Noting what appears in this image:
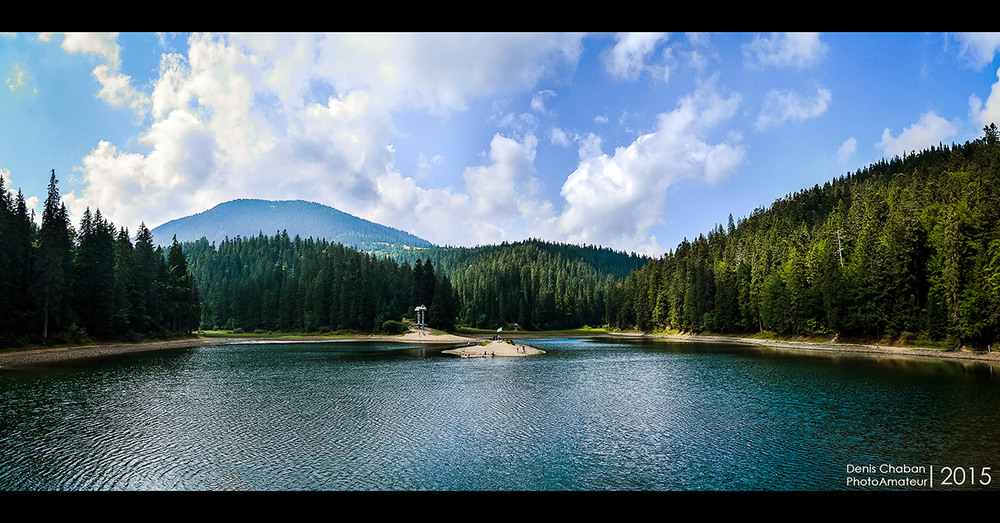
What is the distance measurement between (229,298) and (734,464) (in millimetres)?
169512

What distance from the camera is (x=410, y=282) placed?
149 metres

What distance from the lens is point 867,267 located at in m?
72.9

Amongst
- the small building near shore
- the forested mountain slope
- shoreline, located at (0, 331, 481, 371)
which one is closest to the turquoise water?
shoreline, located at (0, 331, 481, 371)

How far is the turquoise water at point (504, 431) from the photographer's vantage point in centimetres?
1848

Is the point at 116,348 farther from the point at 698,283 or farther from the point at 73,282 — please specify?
the point at 698,283

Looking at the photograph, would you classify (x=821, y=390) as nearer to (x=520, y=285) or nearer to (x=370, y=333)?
(x=370, y=333)

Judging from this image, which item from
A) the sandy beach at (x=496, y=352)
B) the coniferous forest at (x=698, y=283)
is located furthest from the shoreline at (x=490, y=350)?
the coniferous forest at (x=698, y=283)

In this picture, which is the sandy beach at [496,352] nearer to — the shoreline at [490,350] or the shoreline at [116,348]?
the shoreline at [490,350]

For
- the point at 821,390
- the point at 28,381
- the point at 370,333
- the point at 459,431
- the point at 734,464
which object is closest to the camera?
the point at 734,464

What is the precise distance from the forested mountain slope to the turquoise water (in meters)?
15.2

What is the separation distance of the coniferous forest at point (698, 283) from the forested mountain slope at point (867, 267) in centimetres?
25

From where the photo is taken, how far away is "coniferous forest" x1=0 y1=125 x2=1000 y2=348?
59875 millimetres

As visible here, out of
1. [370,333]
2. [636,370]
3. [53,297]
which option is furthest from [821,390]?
[370,333]

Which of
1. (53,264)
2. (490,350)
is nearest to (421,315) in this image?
(490,350)
